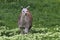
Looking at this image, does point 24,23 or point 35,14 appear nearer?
point 24,23

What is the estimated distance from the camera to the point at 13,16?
2894cm

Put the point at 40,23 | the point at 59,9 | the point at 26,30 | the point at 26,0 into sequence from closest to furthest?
the point at 26,30
the point at 40,23
the point at 59,9
the point at 26,0

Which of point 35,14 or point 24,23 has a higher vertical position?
point 24,23

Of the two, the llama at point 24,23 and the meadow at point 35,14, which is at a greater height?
the llama at point 24,23

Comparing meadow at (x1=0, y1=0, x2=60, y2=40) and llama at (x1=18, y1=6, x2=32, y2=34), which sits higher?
llama at (x1=18, y1=6, x2=32, y2=34)

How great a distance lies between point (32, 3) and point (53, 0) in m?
4.28

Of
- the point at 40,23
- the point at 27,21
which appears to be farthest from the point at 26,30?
the point at 40,23

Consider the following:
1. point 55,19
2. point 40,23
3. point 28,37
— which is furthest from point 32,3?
point 28,37

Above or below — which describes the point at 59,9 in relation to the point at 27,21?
below

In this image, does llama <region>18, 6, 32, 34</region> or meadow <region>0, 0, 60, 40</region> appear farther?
meadow <region>0, 0, 60, 40</region>

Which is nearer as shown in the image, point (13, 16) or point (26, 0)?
point (13, 16)

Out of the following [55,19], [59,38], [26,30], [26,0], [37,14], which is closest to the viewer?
[59,38]

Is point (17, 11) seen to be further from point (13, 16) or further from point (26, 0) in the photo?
point (26, 0)

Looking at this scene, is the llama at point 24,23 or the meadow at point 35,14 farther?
the meadow at point 35,14
